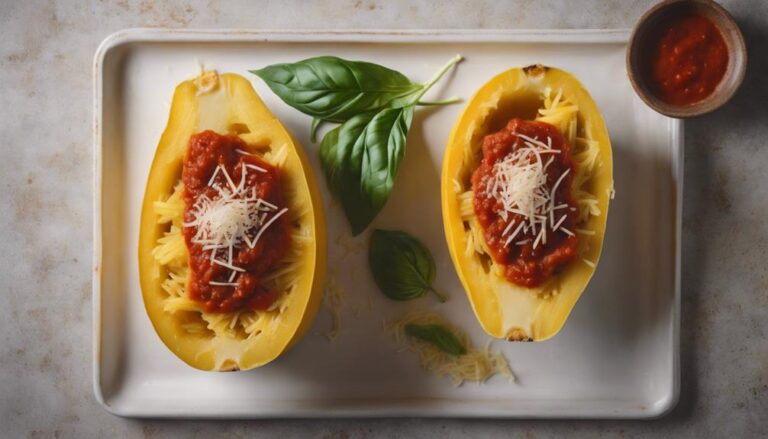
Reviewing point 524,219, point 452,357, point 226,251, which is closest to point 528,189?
point 524,219

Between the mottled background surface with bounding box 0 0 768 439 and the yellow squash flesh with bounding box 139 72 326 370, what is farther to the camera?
the mottled background surface with bounding box 0 0 768 439

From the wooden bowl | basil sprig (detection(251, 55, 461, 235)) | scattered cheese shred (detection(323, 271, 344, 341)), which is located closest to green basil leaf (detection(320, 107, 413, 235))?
basil sprig (detection(251, 55, 461, 235))

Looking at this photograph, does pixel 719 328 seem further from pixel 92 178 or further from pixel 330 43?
pixel 92 178

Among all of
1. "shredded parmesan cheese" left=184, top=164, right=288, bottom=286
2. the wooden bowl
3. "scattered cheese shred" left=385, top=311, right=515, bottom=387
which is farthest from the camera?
"scattered cheese shred" left=385, top=311, right=515, bottom=387

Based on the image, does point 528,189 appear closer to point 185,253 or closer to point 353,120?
point 353,120

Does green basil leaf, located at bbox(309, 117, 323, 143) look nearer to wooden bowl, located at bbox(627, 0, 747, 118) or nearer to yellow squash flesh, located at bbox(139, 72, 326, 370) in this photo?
yellow squash flesh, located at bbox(139, 72, 326, 370)

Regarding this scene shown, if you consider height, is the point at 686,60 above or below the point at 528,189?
above

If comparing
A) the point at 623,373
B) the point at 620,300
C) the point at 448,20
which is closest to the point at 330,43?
the point at 448,20
